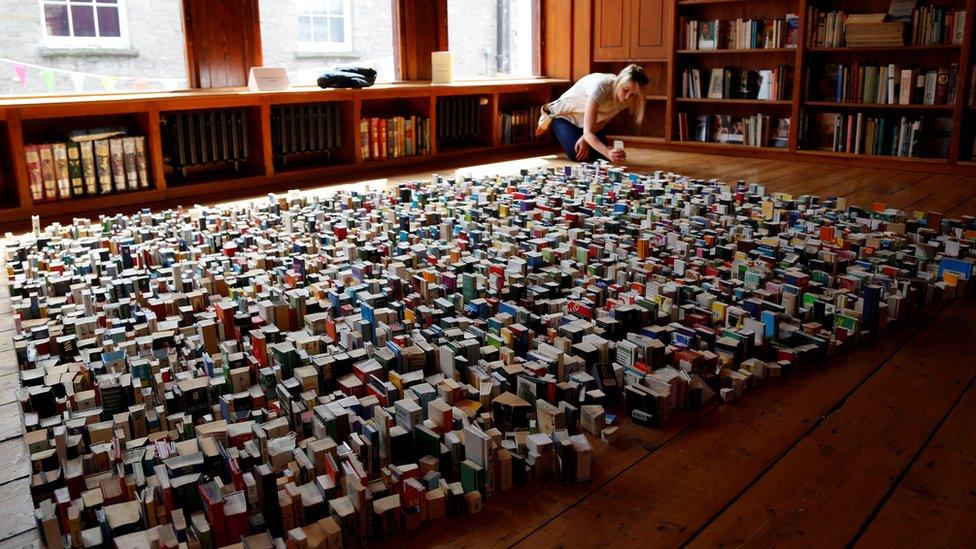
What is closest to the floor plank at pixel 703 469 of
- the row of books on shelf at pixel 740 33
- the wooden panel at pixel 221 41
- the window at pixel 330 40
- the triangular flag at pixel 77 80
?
the wooden panel at pixel 221 41

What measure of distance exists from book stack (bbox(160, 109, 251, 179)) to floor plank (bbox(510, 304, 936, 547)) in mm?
4006

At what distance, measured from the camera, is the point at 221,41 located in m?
4.99

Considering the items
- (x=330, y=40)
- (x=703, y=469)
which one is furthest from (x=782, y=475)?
(x=330, y=40)

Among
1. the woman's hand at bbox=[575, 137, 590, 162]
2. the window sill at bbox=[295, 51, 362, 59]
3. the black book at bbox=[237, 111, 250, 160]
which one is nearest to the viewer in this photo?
the black book at bbox=[237, 111, 250, 160]

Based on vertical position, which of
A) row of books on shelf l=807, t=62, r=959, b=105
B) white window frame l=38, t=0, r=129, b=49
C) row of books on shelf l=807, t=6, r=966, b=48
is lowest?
row of books on shelf l=807, t=62, r=959, b=105

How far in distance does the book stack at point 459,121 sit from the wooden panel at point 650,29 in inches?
57.6

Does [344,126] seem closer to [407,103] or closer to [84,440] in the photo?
[407,103]

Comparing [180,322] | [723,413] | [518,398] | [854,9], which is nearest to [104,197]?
[180,322]

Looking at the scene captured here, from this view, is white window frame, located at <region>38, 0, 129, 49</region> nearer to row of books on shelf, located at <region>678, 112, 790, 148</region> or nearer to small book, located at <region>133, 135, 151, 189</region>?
small book, located at <region>133, 135, 151, 189</region>

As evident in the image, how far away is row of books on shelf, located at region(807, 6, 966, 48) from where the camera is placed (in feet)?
16.3

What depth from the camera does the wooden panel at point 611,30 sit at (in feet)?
21.6

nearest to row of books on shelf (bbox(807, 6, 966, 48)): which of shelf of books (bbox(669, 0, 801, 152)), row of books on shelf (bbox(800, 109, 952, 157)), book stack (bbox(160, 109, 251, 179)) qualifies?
shelf of books (bbox(669, 0, 801, 152))

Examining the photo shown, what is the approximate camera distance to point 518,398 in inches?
65.6

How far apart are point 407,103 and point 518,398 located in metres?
4.62
